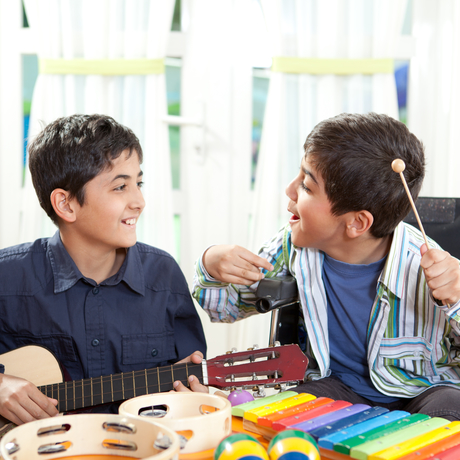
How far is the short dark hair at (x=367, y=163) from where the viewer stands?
1.21 metres

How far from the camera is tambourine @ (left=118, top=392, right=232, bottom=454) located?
0.72 metres

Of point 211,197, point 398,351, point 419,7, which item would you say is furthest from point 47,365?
point 419,7

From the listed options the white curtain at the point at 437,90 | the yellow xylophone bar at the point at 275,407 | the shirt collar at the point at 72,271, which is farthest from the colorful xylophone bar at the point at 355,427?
the white curtain at the point at 437,90

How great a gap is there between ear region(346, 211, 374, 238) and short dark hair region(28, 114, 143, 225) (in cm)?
62

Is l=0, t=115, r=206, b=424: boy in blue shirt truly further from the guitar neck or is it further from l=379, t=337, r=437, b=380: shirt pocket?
l=379, t=337, r=437, b=380: shirt pocket

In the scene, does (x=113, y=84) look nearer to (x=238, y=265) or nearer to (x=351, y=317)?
(x=238, y=265)

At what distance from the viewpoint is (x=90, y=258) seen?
4.77 feet

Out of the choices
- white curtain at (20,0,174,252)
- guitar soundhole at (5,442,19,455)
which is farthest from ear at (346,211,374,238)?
white curtain at (20,0,174,252)

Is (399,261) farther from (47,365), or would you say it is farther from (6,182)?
(6,182)

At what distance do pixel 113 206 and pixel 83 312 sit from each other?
289 mm

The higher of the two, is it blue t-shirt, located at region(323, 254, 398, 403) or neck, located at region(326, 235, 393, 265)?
neck, located at region(326, 235, 393, 265)

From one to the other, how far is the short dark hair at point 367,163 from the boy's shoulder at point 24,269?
2.52 ft

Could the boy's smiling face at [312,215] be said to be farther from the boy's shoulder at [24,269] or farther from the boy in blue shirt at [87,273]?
the boy's shoulder at [24,269]

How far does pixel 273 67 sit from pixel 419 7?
0.75 m
